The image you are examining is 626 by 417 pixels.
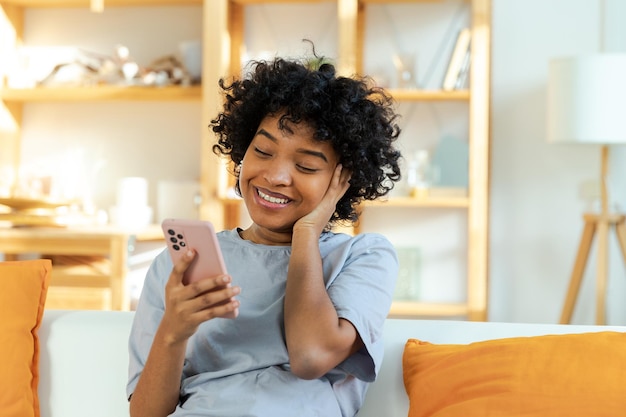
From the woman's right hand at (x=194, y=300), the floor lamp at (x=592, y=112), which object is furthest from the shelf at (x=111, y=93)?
the woman's right hand at (x=194, y=300)

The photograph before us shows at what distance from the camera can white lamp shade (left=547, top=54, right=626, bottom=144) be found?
11.1ft

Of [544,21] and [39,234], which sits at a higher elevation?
[544,21]

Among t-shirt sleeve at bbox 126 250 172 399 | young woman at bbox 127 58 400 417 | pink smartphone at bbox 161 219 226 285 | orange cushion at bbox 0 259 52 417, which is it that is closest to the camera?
pink smartphone at bbox 161 219 226 285

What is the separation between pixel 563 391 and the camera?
1312 millimetres

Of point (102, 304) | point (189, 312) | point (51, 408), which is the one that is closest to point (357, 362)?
point (189, 312)

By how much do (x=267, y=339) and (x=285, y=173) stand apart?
10.6 inches

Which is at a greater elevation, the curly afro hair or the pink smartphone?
the curly afro hair

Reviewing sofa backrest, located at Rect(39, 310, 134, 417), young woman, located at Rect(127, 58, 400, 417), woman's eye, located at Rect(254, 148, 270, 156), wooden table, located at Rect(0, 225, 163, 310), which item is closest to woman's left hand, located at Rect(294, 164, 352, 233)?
young woman, located at Rect(127, 58, 400, 417)

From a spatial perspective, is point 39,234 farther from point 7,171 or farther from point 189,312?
point 189,312

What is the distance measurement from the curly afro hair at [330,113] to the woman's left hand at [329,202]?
15 mm

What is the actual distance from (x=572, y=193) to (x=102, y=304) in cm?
204

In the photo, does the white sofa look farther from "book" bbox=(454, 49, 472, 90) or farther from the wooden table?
"book" bbox=(454, 49, 472, 90)

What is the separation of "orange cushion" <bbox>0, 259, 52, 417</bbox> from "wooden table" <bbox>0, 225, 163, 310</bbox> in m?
1.69

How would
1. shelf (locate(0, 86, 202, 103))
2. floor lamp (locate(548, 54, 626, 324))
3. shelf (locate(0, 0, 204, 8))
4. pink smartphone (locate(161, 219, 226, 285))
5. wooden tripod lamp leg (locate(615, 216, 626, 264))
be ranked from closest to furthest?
pink smartphone (locate(161, 219, 226, 285)) → floor lamp (locate(548, 54, 626, 324)) → wooden tripod lamp leg (locate(615, 216, 626, 264)) → shelf (locate(0, 86, 202, 103)) → shelf (locate(0, 0, 204, 8))
